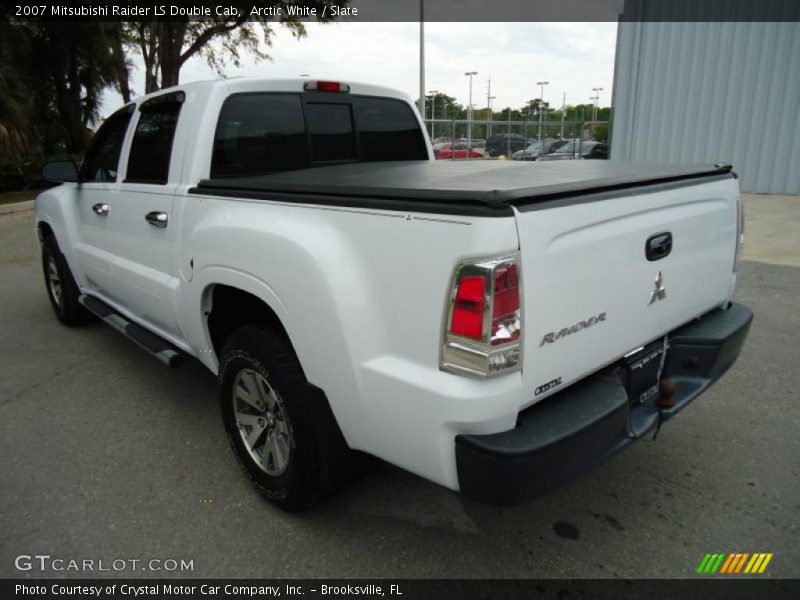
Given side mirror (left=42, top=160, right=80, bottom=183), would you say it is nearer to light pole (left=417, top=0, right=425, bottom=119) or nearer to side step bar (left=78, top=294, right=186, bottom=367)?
side step bar (left=78, top=294, right=186, bottom=367)

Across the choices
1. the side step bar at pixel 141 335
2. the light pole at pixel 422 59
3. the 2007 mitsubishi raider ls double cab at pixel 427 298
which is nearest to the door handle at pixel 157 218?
the 2007 mitsubishi raider ls double cab at pixel 427 298

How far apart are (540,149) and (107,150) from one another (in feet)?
61.8

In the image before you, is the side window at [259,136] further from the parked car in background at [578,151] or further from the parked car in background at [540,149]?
the parked car in background at [540,149]

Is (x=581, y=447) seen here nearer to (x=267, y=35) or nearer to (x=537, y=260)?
(x=537, y=260)

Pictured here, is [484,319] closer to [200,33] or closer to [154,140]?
[154,140]

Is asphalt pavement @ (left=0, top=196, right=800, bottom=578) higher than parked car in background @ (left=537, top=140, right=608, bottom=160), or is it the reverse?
parked car in background @ (left=537, top=140, right=608, bottom=160)

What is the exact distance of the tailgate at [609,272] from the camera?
5.74 ft

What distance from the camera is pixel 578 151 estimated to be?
66.6ft

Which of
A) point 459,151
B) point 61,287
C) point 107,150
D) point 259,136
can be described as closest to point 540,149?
point 459,151

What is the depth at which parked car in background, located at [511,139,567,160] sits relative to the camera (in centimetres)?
2059

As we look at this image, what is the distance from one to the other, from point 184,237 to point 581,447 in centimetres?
204

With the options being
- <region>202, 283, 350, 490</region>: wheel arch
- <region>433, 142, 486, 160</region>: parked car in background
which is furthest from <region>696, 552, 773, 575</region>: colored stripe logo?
<region>433, 142, 486, 160</region>: parked car in background

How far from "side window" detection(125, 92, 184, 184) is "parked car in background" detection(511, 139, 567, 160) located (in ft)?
60.8

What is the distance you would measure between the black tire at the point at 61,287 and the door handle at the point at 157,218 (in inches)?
81.8
